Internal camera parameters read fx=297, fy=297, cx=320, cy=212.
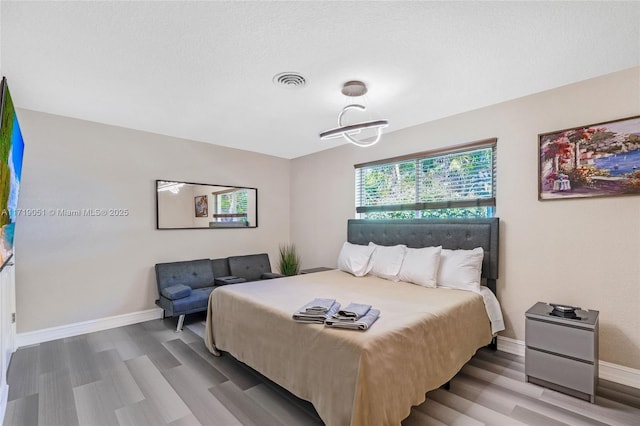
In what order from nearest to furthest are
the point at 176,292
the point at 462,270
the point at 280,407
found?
the point at 280,407
the point at 462,270
the point at 176,292

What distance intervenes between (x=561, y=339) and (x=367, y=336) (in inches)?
66.5

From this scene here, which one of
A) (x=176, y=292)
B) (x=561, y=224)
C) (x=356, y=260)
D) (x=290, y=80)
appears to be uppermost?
(x=290, y=80)

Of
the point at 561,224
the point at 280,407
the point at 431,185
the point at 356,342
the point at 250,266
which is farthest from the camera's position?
the point at 250,266

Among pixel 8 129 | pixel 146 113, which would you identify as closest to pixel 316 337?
pixel 8 129

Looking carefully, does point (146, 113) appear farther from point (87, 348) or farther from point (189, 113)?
point (87, 348)

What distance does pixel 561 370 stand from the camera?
2287mm

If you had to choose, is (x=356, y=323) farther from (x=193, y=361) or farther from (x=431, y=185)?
(x=431, y=185)

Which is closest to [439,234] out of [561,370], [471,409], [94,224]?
[561,370]

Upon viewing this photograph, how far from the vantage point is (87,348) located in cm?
311

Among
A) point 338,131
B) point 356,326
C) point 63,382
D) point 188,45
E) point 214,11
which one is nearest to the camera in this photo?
point 214,11

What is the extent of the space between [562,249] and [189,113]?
159 inches

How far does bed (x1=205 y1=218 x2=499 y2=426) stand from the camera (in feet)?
5.53

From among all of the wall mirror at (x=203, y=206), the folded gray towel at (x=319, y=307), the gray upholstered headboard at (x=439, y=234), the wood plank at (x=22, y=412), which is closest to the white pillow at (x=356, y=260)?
the gray upholstered headboard at (x=439, y=234)

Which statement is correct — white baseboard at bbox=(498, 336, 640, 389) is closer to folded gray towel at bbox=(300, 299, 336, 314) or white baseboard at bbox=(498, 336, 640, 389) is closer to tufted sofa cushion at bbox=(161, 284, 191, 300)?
folded gray towel at bbox=(300, 299, 336, 314)
